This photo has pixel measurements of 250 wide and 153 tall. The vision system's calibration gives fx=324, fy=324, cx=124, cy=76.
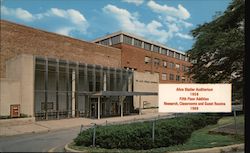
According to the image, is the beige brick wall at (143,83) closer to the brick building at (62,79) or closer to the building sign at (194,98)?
the brick building at (62,79)

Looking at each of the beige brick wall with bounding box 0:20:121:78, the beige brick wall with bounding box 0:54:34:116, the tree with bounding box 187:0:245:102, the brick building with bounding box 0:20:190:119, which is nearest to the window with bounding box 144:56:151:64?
the brick building with bounding box 0:20:190:119

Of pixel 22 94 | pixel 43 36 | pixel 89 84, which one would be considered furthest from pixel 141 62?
pixel 22 94

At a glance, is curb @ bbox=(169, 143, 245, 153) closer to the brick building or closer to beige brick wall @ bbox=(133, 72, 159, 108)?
the brick building

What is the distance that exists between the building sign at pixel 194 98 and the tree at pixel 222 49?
15.2 ft

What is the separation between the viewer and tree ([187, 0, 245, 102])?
29.9 ft

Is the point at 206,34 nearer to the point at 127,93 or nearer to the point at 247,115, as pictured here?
the point at 247,115

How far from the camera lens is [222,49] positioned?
33.0 feet

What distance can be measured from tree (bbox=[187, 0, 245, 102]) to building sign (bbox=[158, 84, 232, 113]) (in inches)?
182

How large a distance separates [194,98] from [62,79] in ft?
88.7

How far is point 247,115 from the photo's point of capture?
2.20m

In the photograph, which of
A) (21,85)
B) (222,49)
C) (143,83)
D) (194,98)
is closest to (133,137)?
(222,49)

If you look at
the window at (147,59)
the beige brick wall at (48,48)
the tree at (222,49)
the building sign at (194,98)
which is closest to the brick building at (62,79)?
the beige brick wall at (48,48)

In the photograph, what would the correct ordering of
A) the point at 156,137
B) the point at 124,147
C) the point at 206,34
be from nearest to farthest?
the point at 124,147 < the point at 156,137 < the point at 206,34

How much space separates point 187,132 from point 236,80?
9.66 ft
